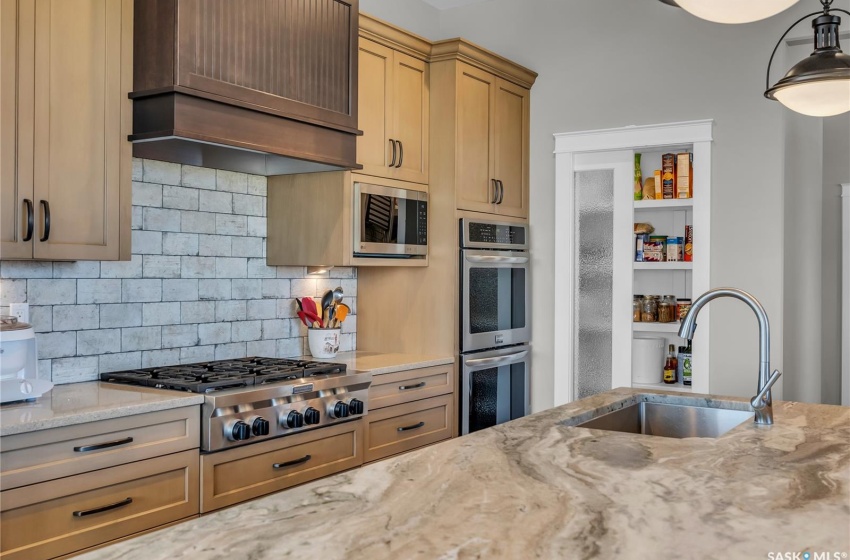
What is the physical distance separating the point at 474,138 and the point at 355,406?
1.70 metres

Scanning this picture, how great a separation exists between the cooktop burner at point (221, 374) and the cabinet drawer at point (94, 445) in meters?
0.17

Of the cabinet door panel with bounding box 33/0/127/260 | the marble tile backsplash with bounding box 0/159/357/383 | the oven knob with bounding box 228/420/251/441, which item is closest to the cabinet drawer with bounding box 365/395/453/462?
the marble tile backsplash with bounding box 0/159/357/383

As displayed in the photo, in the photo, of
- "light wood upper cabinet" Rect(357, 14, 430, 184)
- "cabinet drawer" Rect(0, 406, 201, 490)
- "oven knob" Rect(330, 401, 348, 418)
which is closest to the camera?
"cabinet drawer" Rect(0, 406, 201, 490)

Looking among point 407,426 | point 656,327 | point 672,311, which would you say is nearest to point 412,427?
point 407,426

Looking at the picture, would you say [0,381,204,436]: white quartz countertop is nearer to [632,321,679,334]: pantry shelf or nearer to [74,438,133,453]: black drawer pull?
[74,438,133,453]: black drawer pull

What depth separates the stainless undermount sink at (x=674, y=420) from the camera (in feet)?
8.02

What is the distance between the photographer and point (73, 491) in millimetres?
2160

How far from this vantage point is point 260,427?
269 centimetres

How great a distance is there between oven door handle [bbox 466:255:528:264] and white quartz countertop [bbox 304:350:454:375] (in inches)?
21.1

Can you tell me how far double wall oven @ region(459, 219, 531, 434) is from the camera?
13.1ft

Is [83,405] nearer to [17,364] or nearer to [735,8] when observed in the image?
[17,364]

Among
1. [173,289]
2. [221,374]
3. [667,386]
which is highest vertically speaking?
[173,289]

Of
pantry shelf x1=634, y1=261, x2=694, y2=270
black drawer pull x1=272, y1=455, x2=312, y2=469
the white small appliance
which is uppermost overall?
pantry shelf x1=634, y1=261, x2=694, y2=270

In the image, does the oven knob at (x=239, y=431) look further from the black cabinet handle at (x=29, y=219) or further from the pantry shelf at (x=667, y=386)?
the pantry shelf at (x=667, y=386)
